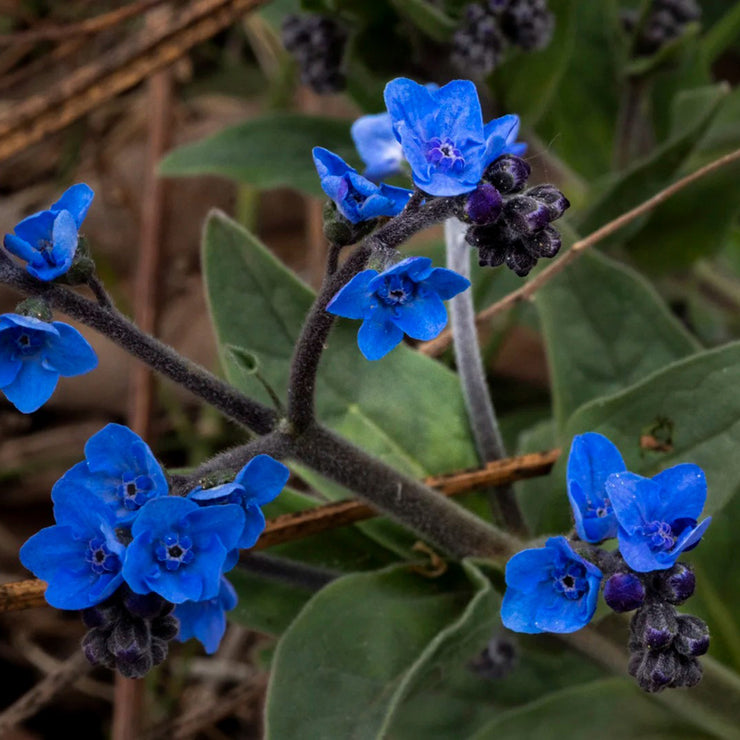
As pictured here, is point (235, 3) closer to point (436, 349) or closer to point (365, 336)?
point (436, 349)

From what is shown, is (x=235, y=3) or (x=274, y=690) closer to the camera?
(x=274, y=690)

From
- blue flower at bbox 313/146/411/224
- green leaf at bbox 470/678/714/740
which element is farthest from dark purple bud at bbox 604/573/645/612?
green leaf at bbox 470/678/714/740

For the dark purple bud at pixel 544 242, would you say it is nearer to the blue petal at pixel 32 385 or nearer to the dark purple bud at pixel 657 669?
the dark purple bud at pixel 657 669

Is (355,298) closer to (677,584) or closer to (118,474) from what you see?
(118,474)

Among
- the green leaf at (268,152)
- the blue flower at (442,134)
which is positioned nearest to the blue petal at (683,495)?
the blue flower at (442,134)

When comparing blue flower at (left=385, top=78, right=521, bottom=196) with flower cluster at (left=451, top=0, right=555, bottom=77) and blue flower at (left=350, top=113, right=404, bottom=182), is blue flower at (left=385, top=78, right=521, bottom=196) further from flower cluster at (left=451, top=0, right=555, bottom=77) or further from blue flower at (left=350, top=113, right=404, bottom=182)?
flower cluster at (left=451, top=0, right=555, bottom=77)

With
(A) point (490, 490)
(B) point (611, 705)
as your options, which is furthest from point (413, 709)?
(A) point (490, 490)
